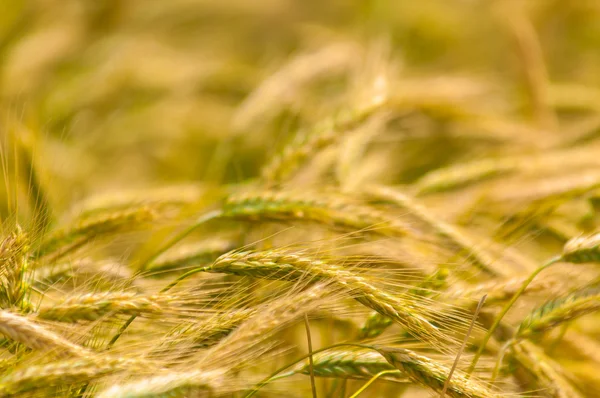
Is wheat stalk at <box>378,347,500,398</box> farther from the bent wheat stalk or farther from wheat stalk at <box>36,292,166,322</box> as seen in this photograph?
wheat stalk at <box>36,292,166,322</box>

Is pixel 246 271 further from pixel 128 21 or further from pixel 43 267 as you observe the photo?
pixel 128 21

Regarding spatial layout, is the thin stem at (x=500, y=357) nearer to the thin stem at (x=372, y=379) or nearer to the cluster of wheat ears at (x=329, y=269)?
the cluster of wheat ears at (x=329, y=269)

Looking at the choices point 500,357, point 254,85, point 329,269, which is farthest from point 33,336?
point 254,85

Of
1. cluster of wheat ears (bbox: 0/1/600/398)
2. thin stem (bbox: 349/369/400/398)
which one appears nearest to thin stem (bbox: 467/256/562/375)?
cluster of wheat ears (bbox: 0/1/600/398)

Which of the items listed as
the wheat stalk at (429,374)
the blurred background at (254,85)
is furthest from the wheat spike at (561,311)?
the blurred background at (254,85)

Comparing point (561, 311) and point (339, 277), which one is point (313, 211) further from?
point (561, 311)
